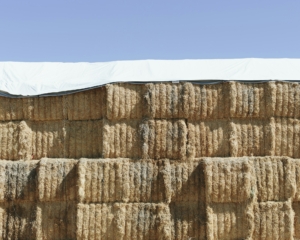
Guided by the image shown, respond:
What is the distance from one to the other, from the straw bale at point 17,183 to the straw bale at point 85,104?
159cm

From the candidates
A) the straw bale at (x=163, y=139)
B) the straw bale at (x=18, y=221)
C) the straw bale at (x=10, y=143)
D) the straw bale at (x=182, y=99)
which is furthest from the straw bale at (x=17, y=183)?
the straw bale at (x=182, y=99)

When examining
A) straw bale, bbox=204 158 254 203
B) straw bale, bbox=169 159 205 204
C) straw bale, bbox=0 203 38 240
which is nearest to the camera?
straw bale, bbox=204 158 254 203

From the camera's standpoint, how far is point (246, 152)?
25.7ft

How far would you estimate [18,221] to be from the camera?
25.4ft

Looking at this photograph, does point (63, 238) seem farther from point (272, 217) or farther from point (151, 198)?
point (272, 217)

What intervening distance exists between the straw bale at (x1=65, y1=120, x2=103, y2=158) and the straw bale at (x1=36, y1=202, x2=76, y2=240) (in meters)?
1.18

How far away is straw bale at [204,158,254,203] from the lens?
24.3ft

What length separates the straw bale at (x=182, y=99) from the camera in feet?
25.2

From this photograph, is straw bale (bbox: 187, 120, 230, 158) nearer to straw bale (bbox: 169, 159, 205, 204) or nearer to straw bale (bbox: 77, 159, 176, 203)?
straw bale (bbox: 169, 159, 205, 204)

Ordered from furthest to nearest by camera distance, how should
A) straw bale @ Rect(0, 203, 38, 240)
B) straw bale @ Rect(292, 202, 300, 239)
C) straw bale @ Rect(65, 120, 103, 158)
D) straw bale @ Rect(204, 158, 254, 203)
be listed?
straw bale @ Rect(65, 120, 103, 158), straw bale @ Rect(292, 202, 300, 239), straw bale @ Rect(0, 203, 38, 240), straw bale @ Rect(204, 158, 254, 203)

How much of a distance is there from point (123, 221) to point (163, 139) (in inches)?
78.3

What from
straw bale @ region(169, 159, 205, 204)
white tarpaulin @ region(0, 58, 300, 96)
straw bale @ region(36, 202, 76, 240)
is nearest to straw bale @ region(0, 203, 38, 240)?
straw bale @ region(36, 202, 76, 240)

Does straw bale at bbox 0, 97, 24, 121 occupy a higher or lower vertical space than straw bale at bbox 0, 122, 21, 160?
higher

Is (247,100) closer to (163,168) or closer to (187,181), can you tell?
(187,181)
